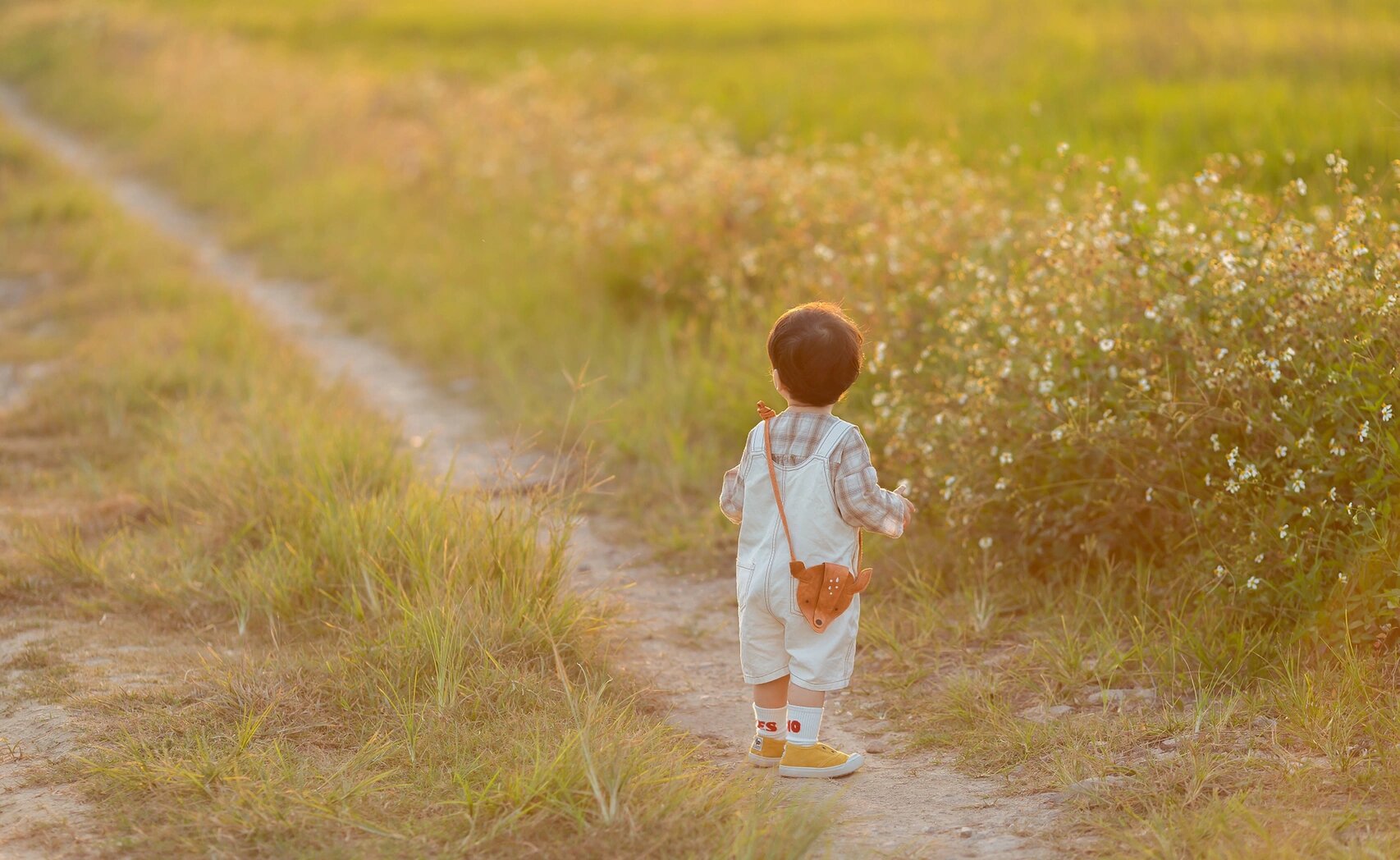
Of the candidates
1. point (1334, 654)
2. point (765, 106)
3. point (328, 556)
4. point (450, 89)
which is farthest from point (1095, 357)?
point (450, 89)

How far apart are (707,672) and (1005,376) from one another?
1.45m

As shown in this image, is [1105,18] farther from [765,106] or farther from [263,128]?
[263,128]

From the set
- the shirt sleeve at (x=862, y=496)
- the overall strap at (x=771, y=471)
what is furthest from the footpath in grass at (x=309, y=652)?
the shirt sleeve at (x=862, y=496)

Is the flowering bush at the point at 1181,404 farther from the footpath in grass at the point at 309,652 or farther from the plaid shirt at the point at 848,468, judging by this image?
the footpath in grass at the point at 309,652

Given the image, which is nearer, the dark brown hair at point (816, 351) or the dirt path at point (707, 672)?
the dirt path at point (707, 672)

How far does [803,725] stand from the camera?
369 cm

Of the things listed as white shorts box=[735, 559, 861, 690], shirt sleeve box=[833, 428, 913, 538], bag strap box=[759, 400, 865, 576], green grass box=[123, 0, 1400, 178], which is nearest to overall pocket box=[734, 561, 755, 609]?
white shorts box=[735, 559, 861, 690]

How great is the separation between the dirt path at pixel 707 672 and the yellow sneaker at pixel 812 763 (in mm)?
35

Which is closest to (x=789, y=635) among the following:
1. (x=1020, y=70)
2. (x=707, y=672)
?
(x=707, y=672)

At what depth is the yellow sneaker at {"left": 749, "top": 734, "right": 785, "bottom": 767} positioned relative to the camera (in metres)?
3.77

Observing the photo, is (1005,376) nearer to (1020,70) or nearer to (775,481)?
(775,481)

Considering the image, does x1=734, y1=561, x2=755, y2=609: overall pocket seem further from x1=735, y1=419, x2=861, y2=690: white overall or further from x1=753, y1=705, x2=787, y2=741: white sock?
x1=753, y1=705, x2=787, y2=741: white sock

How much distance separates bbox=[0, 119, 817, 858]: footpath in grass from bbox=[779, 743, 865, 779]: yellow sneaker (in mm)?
286

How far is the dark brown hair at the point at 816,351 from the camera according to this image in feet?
11.6
